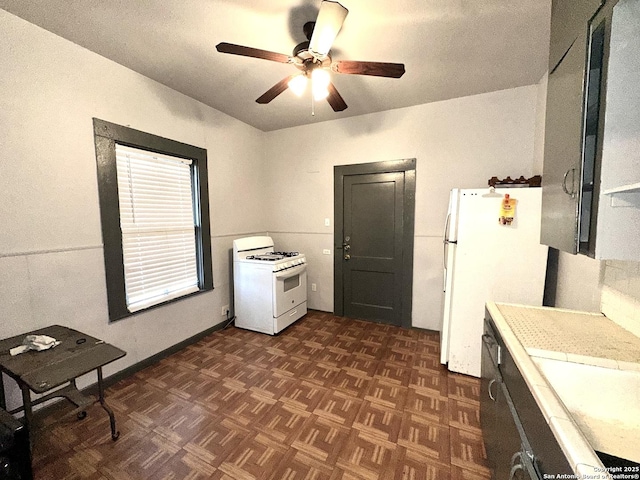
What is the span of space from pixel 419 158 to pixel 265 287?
242cm

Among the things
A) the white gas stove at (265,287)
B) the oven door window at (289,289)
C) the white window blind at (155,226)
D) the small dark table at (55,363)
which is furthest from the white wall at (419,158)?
the small dark table at (55,363)

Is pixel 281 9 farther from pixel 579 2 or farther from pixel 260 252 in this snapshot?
pixel 260 252

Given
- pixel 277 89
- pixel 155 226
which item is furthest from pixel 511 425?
pixel 155 226

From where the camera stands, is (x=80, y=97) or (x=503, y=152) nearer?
(x=80, y=97)

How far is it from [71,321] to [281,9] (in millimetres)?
2713

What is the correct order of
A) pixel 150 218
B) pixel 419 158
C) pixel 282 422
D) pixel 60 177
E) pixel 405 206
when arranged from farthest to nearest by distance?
1. pixel 405 206
2. pixel 419 158
3. pixel 150 218
4. pixel 60 177
5. pixel 282 422

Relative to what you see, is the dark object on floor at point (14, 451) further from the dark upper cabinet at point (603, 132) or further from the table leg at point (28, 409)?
the dark upper cabinet at point (603, 132)

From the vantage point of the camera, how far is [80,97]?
198cm

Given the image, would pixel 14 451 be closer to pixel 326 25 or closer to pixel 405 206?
pixel 326 25

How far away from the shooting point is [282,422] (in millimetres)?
1790

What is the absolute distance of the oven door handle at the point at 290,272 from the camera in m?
3.06

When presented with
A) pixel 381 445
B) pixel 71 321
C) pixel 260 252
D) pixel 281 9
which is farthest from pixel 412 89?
pixel 71 321

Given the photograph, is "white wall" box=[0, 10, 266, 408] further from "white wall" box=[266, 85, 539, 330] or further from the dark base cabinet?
the dark base cabinet

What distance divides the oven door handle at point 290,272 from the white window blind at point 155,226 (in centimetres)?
99
